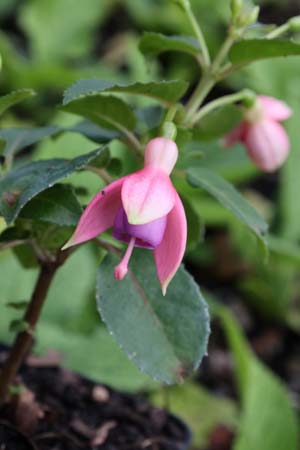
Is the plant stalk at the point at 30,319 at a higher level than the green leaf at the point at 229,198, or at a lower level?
lower

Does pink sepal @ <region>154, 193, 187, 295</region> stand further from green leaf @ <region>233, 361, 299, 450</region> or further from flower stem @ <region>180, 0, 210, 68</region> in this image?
green leaf @ <region>233, 361, 299, 450</region>

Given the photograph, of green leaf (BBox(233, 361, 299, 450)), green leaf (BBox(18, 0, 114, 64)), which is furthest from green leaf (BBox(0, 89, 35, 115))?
green leaf (BBox(18, 0, 114, 64))

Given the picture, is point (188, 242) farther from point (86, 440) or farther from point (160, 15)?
point (160, 15)

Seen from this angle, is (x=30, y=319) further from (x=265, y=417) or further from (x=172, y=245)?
(x=265, y=417)

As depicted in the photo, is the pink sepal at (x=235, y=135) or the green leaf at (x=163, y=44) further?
the pink sepal at (x=235, y=135)

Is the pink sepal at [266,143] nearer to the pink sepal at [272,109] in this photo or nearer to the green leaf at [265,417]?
the pink sepal at [272,109]

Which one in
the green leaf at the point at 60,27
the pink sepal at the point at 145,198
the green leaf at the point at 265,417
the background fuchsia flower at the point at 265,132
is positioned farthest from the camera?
the green leaf at the point at 60,27

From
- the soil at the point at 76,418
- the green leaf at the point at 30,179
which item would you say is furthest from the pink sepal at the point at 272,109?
the soil at the point at 76,418

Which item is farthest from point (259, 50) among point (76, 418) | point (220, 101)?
point (76, 418)
